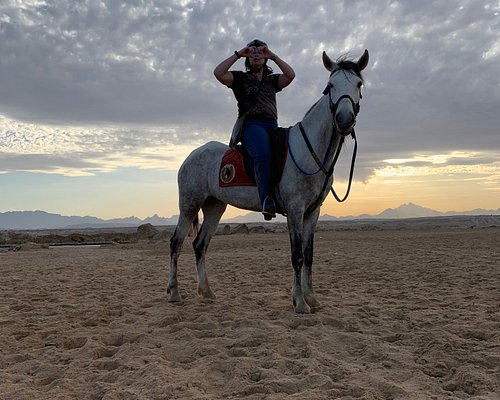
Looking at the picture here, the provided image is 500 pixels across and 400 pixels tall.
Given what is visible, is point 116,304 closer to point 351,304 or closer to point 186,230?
point 186,230

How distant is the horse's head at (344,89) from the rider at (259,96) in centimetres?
89

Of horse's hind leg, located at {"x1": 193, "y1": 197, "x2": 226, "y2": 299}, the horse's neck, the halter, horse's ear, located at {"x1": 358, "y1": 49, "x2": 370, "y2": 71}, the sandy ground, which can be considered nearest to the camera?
the sandy ground

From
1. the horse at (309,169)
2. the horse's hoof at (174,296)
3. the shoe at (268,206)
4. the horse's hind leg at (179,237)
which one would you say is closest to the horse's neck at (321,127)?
the horse at (309,169)

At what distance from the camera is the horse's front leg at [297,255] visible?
5.72m

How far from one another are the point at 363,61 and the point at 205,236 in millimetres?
3583

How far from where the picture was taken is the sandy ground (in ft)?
11.1

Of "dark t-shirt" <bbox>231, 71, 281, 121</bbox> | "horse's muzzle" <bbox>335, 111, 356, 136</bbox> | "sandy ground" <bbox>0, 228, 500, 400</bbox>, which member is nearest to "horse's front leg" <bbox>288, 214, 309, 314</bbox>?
"sandy ground" <bbox>0, 228, 500, 400</bbox>

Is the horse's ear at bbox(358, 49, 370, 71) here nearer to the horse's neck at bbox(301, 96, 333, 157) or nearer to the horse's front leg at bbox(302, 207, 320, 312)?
the horse's neck at bbox(301, 96, 333, 157)

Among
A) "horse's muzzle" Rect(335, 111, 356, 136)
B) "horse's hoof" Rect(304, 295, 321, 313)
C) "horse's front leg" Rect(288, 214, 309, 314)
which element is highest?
"horse's muzzle" Rect(335, 111, 356, 136)

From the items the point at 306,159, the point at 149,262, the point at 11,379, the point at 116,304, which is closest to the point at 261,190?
the point at 306,159

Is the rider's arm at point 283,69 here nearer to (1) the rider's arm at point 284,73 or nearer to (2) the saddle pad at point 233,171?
(1) the rider's arm at point 284,73

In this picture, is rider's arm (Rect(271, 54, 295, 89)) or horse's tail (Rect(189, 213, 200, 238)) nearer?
rider's arm (Rect(271, 54, 295, 89))

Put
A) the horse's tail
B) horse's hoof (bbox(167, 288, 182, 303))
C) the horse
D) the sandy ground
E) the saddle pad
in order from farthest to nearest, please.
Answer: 1. the horse's tail
2. horse's hoof (bbox(167, 288, 182, 303))
3. the saddle pad
4. the horse
5. the sandy ground

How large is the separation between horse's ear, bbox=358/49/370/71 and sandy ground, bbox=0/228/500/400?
316 cm
